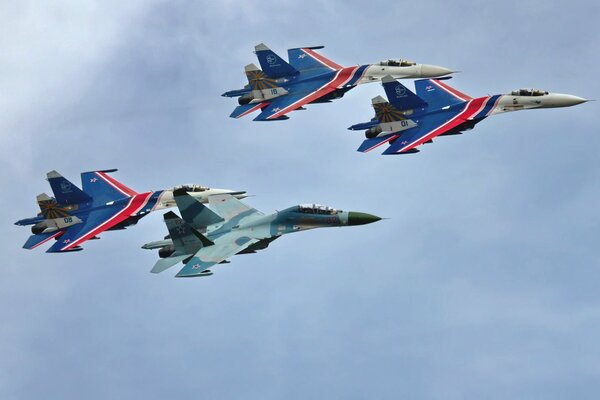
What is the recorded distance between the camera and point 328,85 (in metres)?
120

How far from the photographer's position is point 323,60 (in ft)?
407

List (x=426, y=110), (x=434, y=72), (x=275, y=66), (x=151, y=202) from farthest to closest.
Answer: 1. (x=275, y=66)
2. (x=434, y=72)
3. (x=426, y=110)
4. (x=151, y=202)

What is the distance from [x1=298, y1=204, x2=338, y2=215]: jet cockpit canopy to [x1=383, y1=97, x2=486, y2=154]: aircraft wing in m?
11.6

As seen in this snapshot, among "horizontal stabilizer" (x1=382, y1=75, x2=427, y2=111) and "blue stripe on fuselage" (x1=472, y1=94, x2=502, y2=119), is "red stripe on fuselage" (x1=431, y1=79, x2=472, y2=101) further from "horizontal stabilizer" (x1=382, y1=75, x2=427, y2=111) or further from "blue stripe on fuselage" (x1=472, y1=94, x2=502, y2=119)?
"horizontal stabilizer" (x1=382, y1=75, x2=427, y2=111)

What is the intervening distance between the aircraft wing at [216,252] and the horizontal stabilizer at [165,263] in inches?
58.8

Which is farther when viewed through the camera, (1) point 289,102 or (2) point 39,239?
(1) point 289,102

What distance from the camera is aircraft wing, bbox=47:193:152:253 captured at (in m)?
107

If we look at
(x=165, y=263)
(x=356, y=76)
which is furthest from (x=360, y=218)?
(x=356, y=76)

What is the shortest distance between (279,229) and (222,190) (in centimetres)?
1326

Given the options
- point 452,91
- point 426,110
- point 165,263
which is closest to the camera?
point 165,263

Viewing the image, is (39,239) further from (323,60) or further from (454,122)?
(454,122)

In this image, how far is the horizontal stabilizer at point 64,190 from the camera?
11019 cm

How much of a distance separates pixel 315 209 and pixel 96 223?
65.2 feet

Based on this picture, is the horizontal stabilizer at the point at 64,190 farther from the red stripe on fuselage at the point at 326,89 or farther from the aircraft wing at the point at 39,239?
the red stripe on fuselage at the point at 326,89
